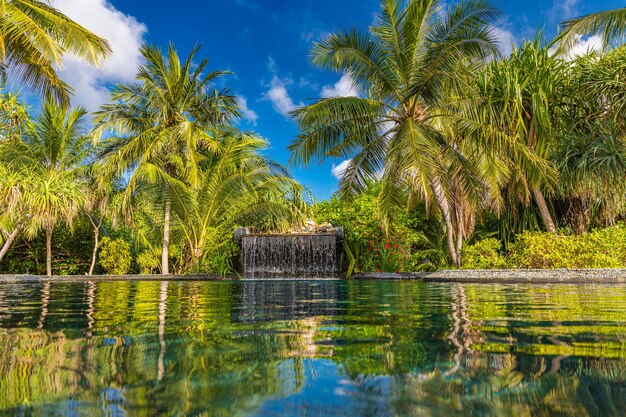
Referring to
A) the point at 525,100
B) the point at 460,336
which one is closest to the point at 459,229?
the point at 525,100

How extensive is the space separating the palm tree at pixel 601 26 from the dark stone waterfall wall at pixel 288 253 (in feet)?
27.9

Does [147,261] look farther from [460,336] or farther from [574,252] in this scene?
[460,336]

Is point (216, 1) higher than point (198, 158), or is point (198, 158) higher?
point (216, 1)

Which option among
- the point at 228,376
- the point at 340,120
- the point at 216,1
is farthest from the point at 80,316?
the point at 216,1

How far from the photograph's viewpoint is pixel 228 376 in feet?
3.48

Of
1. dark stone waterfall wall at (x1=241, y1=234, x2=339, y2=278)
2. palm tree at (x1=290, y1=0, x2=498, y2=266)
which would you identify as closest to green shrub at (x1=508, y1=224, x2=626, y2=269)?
palm tree at (x1=290, y1=0, x2=498, y2=266)

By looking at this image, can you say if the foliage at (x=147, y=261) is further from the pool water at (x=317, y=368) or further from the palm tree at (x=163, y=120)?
the pool water at (x=317, y=368)

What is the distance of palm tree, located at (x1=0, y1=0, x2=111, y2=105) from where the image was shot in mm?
8312

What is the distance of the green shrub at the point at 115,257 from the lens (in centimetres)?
1382

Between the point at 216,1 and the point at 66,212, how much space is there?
31.6 m

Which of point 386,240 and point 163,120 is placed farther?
point 163,120

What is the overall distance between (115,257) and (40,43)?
24.3ft

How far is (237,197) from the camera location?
13070 millimetres

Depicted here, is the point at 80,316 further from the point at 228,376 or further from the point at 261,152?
the point at 261,152
